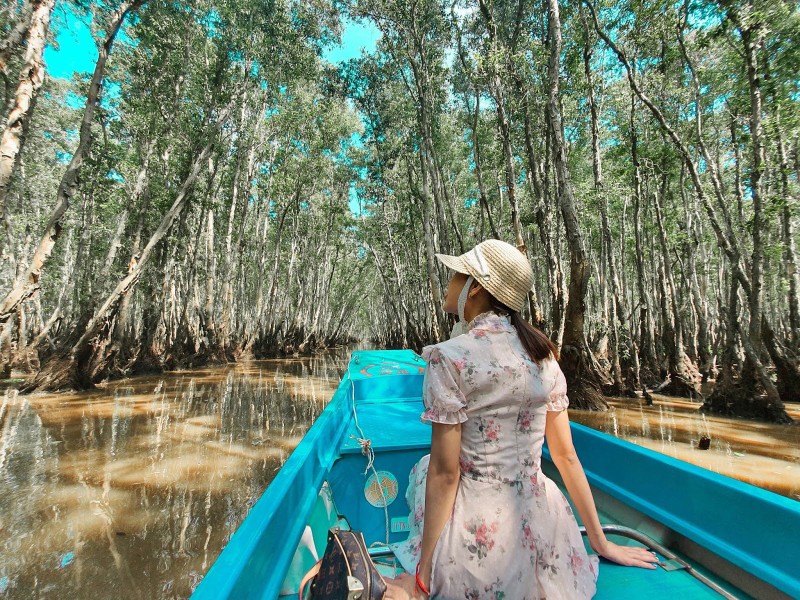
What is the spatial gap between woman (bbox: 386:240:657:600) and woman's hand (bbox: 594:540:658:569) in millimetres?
181

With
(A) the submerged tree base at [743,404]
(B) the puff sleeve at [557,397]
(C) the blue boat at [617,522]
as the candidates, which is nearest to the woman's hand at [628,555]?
(C) the blue boat at [617,522]

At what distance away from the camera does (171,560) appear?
102 inches

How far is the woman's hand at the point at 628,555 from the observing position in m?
1.43

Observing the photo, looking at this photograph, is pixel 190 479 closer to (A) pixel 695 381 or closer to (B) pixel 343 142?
(A) pixel 695 381

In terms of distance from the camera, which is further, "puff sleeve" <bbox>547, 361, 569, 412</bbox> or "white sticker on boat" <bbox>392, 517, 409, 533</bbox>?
"white sticker on boat" <bbox>392, 517, 409, 533</bbox>

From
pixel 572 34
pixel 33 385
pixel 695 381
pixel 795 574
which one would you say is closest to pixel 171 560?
pixel 795 574

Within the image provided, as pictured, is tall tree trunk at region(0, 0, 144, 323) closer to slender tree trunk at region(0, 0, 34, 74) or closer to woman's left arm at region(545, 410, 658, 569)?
slender tree trunk at region(0, 0, 34, 74)

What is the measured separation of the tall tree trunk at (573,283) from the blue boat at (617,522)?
4.79 metres

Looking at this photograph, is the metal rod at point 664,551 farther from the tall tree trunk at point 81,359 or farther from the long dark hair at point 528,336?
Result: the tall tree trunk at point 81,359

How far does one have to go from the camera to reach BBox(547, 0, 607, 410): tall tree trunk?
6.61 m

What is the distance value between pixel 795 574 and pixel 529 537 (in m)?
0.94

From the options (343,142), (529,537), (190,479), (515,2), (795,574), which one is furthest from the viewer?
(343,142)

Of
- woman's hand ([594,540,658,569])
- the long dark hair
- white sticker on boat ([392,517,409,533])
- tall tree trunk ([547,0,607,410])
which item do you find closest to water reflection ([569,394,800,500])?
tall tree trunk ([547,0,607,410])

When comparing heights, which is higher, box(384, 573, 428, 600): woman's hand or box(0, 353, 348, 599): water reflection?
box(384, 573, 428, 600): woman's hand
